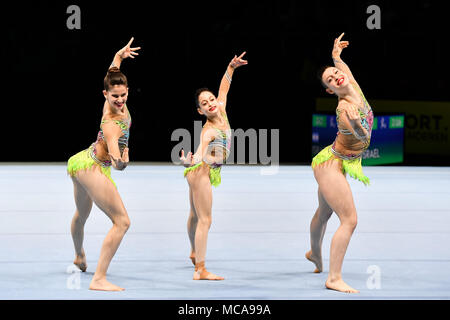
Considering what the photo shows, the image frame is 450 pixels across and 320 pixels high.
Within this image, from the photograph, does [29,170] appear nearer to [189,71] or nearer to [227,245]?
[189,71]

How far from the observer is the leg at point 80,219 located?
17.4ft

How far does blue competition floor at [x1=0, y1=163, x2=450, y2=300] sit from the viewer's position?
4961mm

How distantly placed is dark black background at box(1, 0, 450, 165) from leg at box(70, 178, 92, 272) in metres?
7.47

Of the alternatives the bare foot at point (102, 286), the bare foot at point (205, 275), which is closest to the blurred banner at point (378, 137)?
the bare foot at point (205, 275)

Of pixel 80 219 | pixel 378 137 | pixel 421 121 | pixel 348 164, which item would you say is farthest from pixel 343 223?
pixel 421 121

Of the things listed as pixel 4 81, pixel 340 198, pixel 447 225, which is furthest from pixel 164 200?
pixel 4 81

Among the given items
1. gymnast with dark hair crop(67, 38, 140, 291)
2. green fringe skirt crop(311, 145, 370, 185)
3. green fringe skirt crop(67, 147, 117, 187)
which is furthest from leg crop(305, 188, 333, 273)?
green fringe skirt crop(67, 147, 117, 187)

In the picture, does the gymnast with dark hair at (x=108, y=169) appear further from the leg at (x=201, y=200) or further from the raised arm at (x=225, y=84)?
the raised arm at (x=225, y=84)

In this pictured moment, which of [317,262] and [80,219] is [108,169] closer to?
[80,219]

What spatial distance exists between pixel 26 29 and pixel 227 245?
331 inches

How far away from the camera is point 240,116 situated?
13000mm

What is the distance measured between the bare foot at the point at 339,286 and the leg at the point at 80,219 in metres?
1.78

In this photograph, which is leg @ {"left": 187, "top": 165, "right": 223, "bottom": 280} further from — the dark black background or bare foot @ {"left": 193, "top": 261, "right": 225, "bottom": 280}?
the dark black background

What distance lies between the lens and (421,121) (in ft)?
41.9
